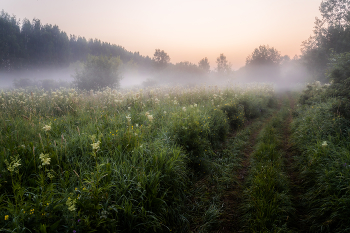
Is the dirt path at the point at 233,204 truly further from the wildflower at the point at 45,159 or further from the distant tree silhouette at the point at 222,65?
the distant tree silhouette at the point at 222,65

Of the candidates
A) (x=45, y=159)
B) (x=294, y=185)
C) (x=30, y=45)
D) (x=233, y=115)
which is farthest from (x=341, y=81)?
(x=30, y=45)

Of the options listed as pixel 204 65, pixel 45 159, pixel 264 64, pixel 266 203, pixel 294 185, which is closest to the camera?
pixel 45 159

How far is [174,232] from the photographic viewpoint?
233 cm

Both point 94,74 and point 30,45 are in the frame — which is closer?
point 94,74

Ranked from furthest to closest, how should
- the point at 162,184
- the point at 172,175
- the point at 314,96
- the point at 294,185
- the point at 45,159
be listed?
the point at 314,96
the point at 294,185
the point at 172,175
the point at 162,184
the point at 45,159

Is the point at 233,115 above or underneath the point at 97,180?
above

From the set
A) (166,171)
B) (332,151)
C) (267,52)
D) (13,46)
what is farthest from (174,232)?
(13,46)

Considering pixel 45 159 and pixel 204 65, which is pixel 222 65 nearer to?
pixel 204 65

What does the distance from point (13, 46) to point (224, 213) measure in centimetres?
5682

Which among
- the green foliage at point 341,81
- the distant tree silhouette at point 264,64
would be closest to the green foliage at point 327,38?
the distant tree silhouette at point 264,64

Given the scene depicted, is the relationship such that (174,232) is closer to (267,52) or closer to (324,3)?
(324,3)

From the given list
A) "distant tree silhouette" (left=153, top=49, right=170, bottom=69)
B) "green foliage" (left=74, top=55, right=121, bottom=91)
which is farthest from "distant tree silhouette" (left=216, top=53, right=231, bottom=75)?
"green foliage" (left=74, top=55, right=121, bottom=91)

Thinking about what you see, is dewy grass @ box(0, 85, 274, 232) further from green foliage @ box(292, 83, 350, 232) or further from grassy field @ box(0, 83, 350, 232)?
green foliage @ box(292, 83, 350, 232)

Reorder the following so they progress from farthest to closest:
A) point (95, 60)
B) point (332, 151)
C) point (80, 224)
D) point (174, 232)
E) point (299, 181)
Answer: point (95, 60), point (332, 151), point (299, 181), point (174, 232), point (80, 224)
